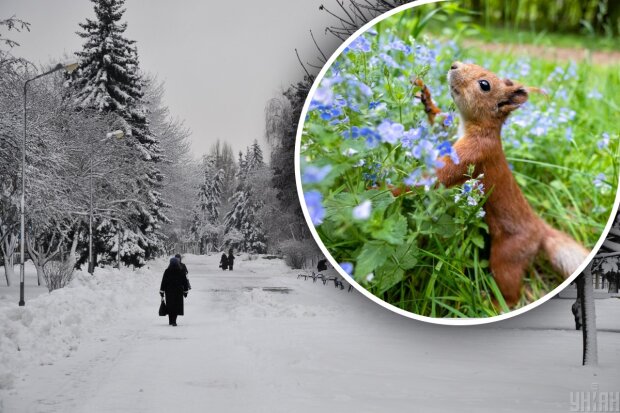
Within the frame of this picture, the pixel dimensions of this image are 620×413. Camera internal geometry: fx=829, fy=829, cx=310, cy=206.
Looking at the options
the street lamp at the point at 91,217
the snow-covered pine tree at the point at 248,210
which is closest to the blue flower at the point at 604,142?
the snow-covered pine tree at the point at 248,210

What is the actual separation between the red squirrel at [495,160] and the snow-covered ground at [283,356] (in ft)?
1.07

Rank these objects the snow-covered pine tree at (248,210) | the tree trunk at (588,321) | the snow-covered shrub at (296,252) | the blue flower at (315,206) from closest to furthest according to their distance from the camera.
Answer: the blue flower at (315,206)
the snow-covered shrub at (296,252)
the tree trunk at (588,321)
the snow-covered pine tree at (248,210)

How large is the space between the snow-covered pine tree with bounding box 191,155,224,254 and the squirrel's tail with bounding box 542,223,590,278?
1278mm

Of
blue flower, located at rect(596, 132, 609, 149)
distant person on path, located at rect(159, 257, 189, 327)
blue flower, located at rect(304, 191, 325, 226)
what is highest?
blue flower, located at rect(596, 132, 609, 149)

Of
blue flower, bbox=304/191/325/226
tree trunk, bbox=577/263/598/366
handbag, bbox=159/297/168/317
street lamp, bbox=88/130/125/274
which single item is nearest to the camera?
blue flower, bbox=304/191/325/226

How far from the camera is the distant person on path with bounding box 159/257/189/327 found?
3104mm

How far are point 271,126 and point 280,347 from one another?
0.86 metres

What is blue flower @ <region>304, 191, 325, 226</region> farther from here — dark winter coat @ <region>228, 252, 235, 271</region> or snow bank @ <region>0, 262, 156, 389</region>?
snow bank @ <region>0, 262, 156, 389</region>

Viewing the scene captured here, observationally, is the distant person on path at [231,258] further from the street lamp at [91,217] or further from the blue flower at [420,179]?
the blue flower at [420,179]

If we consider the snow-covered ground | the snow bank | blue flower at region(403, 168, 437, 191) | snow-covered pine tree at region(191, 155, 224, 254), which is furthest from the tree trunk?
the snow bank

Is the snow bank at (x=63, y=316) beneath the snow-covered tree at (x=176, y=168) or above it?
beneath

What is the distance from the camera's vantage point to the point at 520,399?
2838 millimetres

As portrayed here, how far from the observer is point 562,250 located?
2285 mm

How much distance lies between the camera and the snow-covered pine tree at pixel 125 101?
297cm
